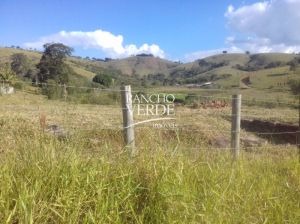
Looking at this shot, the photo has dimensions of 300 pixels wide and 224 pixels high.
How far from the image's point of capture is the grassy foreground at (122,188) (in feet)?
11.1

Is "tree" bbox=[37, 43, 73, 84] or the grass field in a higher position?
"tree" bbox=[37, 43, 73, 84]

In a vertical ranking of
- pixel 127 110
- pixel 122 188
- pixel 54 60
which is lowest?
pixel 122 188

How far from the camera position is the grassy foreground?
337cm

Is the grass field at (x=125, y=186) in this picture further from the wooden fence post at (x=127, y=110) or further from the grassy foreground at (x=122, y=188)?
the wooden fence post at (x=127, y=110)

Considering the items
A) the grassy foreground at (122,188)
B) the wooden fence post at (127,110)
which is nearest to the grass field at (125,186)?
the grassy foreground at (122,188)

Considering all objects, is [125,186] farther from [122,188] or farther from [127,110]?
[127,110]

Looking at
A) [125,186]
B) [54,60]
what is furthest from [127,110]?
[54,60]

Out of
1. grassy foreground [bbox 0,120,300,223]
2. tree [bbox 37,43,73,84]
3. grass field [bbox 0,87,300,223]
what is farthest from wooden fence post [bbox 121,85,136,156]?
tree [bbox 37,43,73,84]

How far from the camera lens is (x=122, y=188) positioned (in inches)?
147

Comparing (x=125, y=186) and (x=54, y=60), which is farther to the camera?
(x=54, y=60)

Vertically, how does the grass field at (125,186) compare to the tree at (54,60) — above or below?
below

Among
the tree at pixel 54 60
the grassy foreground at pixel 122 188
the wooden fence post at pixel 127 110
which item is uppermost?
the tree at pixel 54 60

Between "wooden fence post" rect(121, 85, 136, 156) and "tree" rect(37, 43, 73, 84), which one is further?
"tree" rect(37, 43, 73, 84)

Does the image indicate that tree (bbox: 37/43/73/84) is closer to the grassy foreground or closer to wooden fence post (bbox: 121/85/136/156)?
wooden fence post (bbox: 121/85/136/156)
